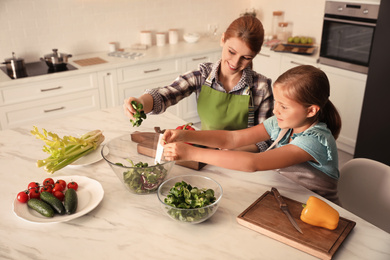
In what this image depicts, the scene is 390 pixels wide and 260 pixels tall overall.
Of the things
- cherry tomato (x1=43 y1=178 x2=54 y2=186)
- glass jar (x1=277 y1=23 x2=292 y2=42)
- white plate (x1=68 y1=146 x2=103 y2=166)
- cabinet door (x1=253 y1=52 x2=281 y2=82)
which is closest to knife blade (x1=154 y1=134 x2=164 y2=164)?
white plate (x1=68 y1=146 x2=103 y2=166)

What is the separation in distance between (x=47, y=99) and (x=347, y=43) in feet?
8.98

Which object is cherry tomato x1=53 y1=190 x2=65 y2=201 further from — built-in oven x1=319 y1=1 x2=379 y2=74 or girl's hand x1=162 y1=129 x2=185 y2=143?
built-in oven x1=319 y1=1 x2=379 y2=74

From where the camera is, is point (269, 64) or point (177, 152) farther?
point (269, 64)

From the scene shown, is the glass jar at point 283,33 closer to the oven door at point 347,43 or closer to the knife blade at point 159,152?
the oven door at point 347,43

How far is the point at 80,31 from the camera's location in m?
3.96

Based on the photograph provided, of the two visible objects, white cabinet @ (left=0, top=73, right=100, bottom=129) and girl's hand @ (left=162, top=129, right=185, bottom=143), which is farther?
white cabinet @ (left=0, top=73, right=100, bottom=129)

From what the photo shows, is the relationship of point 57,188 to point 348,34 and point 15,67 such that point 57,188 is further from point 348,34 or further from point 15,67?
point 348,34

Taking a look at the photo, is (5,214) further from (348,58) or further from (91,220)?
(348,58)

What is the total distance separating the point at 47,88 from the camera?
11.0 feet

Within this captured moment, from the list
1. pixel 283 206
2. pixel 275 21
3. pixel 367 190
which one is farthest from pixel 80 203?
pixel 275 21

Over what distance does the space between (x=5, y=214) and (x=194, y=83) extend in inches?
46.0

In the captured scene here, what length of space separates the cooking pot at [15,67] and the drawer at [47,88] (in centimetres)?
13

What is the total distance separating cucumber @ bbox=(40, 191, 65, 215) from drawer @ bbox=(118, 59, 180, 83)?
2.43 metres

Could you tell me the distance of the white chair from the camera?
1.55 metres
